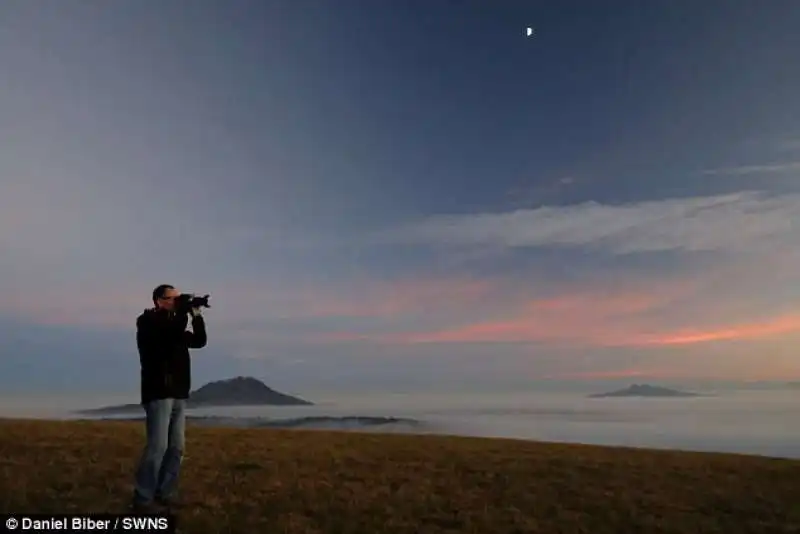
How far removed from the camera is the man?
9.87 metres

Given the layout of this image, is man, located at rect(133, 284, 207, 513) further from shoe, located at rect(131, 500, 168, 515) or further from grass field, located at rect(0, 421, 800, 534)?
grass field, located at rect(0, 421, 800, 534)

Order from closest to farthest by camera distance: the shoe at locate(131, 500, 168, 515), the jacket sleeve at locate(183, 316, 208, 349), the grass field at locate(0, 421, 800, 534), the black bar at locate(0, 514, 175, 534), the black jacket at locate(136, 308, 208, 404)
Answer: the black bar at locate(0, 514, 175, 534) < the black jacket at locate(136, 308, 208, 404) < the shoe at locate(131, 500, 168, 515) < the jacket sleeve at locate(183, 316, 208, 349) < the grass field at locate(0, 421, 800, 534)

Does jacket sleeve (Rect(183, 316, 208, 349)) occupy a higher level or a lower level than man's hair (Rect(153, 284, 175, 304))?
lower

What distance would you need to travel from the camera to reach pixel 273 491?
1271 cm

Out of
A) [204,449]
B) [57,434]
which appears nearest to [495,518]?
[204,449]

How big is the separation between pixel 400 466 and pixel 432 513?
13.9 ft

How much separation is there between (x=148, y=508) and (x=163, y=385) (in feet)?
5.99

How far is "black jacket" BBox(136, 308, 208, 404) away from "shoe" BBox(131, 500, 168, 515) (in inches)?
56.4

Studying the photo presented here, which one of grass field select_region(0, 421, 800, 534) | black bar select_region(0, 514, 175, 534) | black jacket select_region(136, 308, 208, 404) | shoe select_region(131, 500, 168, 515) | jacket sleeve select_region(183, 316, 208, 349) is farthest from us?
grass field select_region(0, 421, 800, 534)

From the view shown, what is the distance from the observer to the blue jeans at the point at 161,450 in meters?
9.87

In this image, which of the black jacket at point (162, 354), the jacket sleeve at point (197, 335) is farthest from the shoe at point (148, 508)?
the jacket sleeve at point (197, 335)

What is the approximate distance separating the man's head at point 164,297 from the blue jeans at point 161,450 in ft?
4.23

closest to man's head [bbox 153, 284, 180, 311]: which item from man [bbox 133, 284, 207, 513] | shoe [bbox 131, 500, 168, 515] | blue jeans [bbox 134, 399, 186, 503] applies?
→ man [bbox 133, 284, 207, 513]

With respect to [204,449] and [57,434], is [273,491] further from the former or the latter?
[57,434]
